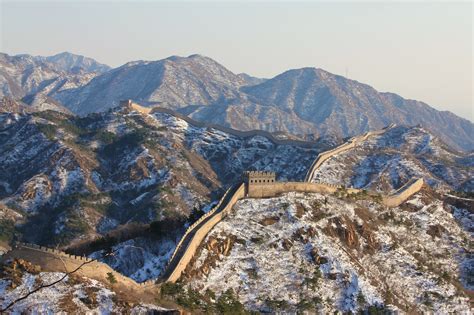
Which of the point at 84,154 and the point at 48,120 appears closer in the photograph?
the point at 84,154

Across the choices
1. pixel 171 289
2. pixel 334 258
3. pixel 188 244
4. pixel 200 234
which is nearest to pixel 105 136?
pixel 200 234

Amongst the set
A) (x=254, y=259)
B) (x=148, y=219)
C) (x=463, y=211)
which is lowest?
(x=148, y=219)

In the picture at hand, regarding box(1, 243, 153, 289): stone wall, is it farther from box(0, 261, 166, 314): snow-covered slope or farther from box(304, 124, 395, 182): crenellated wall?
box(304, 124, 395, 182): crenellated wall

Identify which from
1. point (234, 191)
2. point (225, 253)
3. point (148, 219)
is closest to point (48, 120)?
point (148, 219)

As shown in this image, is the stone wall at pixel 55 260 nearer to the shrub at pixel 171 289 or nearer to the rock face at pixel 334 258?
the shrub at pixel 171 289

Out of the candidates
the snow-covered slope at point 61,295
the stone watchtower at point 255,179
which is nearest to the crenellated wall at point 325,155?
the stone watchtower at point 255,179

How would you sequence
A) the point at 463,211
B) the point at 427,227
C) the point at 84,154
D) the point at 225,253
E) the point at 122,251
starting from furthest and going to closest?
the point at 84,154 < the point at 463,211 < the point at 427,227 < the point at 122,251 < the point at 225,253

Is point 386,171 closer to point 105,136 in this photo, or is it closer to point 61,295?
point 105,136

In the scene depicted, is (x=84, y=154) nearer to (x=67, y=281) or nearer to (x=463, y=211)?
(x=463, y=211)

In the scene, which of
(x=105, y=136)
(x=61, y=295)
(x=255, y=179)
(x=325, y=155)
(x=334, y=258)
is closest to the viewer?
(x=61, y=295)
